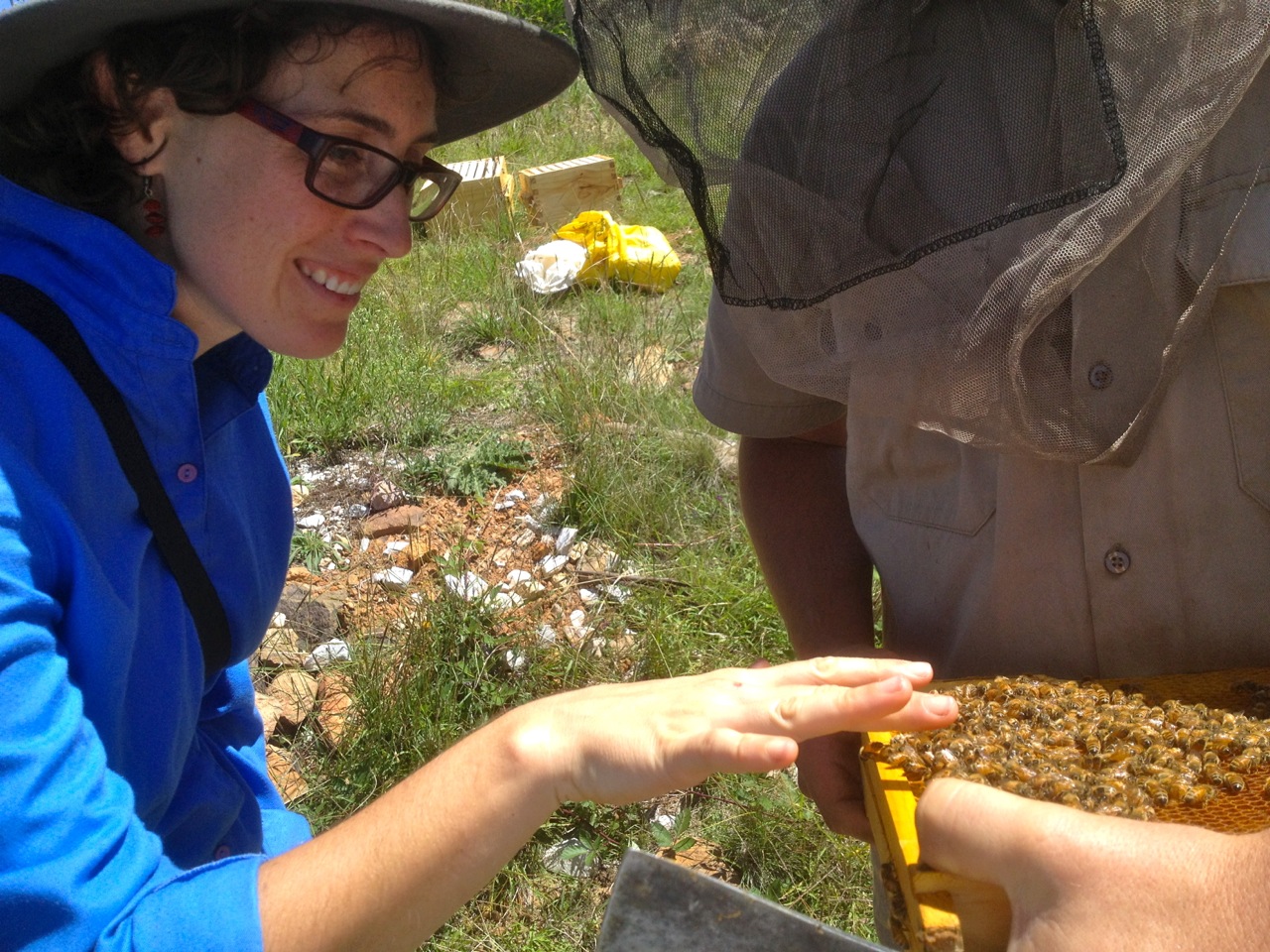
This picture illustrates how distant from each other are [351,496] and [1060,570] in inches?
154

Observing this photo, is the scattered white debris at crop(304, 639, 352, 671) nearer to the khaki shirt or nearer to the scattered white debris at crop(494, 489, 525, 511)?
the scattered white debris at crop(494, 489, 525, 511)

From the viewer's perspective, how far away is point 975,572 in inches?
72.9

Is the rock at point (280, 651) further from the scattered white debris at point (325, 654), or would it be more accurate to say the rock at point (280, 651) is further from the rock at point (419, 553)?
the rock at point (419, 553)

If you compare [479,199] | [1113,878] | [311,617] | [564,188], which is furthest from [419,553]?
[564,188]

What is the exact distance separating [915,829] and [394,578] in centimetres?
331

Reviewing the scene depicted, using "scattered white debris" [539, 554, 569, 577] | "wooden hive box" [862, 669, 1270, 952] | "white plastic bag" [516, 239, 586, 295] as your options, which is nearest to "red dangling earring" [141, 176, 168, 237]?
"wooden hive box" [862, 669, 1270, 952]

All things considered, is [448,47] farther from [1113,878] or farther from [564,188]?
[564,188]

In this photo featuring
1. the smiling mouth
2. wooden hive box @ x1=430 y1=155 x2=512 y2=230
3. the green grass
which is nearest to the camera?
the smiling mouth

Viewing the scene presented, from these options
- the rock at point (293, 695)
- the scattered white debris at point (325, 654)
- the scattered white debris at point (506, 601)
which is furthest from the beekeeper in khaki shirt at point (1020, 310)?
the scattered white debris at point (325, 654)

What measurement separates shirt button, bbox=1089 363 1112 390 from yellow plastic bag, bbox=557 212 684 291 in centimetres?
542

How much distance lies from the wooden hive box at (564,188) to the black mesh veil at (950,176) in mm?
6377

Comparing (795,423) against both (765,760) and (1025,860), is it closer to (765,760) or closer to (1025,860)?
(765,760)

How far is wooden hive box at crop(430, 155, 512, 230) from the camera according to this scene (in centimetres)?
767

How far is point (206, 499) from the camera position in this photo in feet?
6.59
